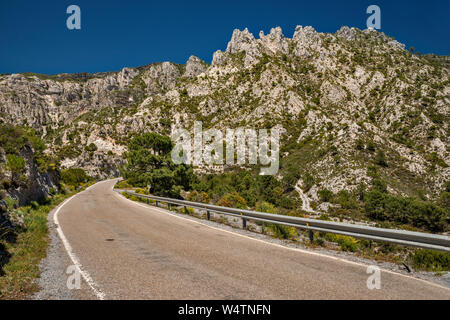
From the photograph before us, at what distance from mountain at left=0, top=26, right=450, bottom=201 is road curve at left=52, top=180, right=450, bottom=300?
44.2 meters

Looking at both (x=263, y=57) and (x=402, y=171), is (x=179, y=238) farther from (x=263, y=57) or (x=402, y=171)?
(x=263, y=57)

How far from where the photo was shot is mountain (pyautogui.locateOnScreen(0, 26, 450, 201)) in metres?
50.3

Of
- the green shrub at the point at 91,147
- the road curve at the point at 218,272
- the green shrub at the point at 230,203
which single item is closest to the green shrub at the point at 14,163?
the road curve at the point at 218,272

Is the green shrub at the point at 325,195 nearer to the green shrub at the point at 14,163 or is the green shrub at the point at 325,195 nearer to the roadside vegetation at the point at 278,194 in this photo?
the roadside vegetation at the point at 278,194

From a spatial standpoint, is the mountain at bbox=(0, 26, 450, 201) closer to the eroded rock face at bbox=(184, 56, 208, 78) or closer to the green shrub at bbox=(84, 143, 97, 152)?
the green shrub at bbox=(84, 143, 97, 152)

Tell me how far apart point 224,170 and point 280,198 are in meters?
A: 22.1

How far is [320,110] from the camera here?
232ft

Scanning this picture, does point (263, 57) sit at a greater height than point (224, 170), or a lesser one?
greater

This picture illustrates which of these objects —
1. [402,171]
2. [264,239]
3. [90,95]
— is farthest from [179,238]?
[90,95]

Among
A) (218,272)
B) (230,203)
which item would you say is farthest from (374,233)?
(230,203)

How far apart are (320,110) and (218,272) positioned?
242 feet

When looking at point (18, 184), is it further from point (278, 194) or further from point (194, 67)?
point (194, 67)
